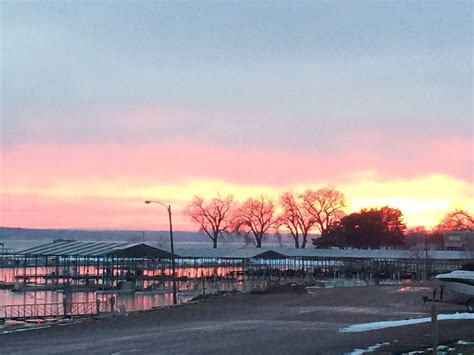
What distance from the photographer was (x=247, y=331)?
2302cm

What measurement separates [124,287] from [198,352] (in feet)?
131

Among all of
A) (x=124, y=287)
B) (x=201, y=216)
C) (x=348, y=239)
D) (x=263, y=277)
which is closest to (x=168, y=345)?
(x=124, y=287)

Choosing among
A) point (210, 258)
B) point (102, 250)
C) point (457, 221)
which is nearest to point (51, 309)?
point (102, 250)

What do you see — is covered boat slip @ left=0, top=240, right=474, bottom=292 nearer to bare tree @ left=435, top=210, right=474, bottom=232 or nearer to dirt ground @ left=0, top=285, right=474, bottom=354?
dirt ground @ left=0, top=285, right=474, bottom=354

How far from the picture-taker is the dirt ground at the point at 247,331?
18.9 meters

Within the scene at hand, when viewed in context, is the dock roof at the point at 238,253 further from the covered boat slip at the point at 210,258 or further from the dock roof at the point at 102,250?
the dock roof at the point at 102,250

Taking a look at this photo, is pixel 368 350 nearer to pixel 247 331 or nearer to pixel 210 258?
pixel 247 331

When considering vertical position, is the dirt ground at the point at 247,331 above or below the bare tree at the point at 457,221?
below

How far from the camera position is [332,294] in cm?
4050

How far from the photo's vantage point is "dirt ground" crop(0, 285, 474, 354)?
61.9ft

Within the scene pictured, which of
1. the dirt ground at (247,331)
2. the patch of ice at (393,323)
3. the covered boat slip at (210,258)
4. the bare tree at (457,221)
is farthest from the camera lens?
the bare tree at (457,221)

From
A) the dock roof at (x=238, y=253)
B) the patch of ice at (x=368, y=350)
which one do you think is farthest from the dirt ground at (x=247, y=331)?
the dock roof at (x=238, y=253)

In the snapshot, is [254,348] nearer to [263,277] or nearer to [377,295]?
[377,295]

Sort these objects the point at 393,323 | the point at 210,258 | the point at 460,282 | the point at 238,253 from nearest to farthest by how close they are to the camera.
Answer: the point at 460,282
the point at 393,323
the point at 238,253
the point at 210,258
